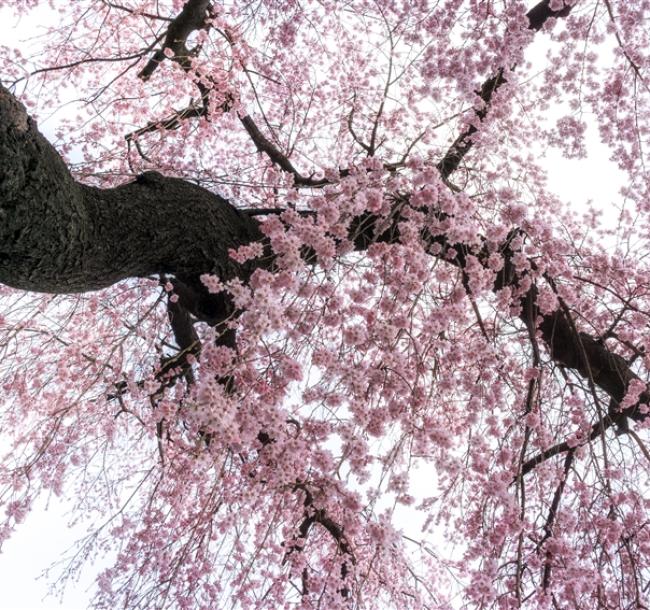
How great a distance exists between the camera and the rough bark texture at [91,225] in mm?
1679

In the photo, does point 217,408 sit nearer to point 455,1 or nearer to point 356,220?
point 356,220

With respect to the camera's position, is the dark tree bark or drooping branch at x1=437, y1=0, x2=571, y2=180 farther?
drooping branch at x1=437, y1=0, x2=571, y2=180

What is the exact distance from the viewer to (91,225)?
6.71 feet

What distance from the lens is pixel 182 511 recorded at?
4121 millimetres

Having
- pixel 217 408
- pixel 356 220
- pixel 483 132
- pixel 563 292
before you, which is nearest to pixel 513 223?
pixel 563 292

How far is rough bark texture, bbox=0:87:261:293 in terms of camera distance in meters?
1.68

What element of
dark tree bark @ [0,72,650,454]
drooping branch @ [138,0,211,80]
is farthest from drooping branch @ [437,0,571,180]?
drooping branch @ [138,0,211,80]

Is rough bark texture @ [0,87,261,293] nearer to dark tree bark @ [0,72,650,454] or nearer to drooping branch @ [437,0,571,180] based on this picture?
dark tree bark @ [0,72,650,454]

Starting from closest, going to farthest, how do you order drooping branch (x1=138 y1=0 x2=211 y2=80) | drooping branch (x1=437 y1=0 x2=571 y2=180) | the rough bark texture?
the rough bark texture → drooping branch (x1=437 y1=0 x2=571 y2=180) → drooping branch (x1=138 y1=0 x2=211 y2=80)

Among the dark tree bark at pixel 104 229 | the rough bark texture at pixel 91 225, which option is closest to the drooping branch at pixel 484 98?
the dark tree bark at pixel 104 229

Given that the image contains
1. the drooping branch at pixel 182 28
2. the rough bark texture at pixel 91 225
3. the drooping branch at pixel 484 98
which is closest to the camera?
the rough bark texture at pixel 91 225

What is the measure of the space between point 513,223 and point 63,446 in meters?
3.97

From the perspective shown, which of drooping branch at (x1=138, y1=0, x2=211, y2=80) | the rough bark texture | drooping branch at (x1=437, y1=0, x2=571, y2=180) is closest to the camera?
the rough bark texture

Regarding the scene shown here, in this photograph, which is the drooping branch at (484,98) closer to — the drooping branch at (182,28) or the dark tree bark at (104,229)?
the dark tree bark at (104,229)
